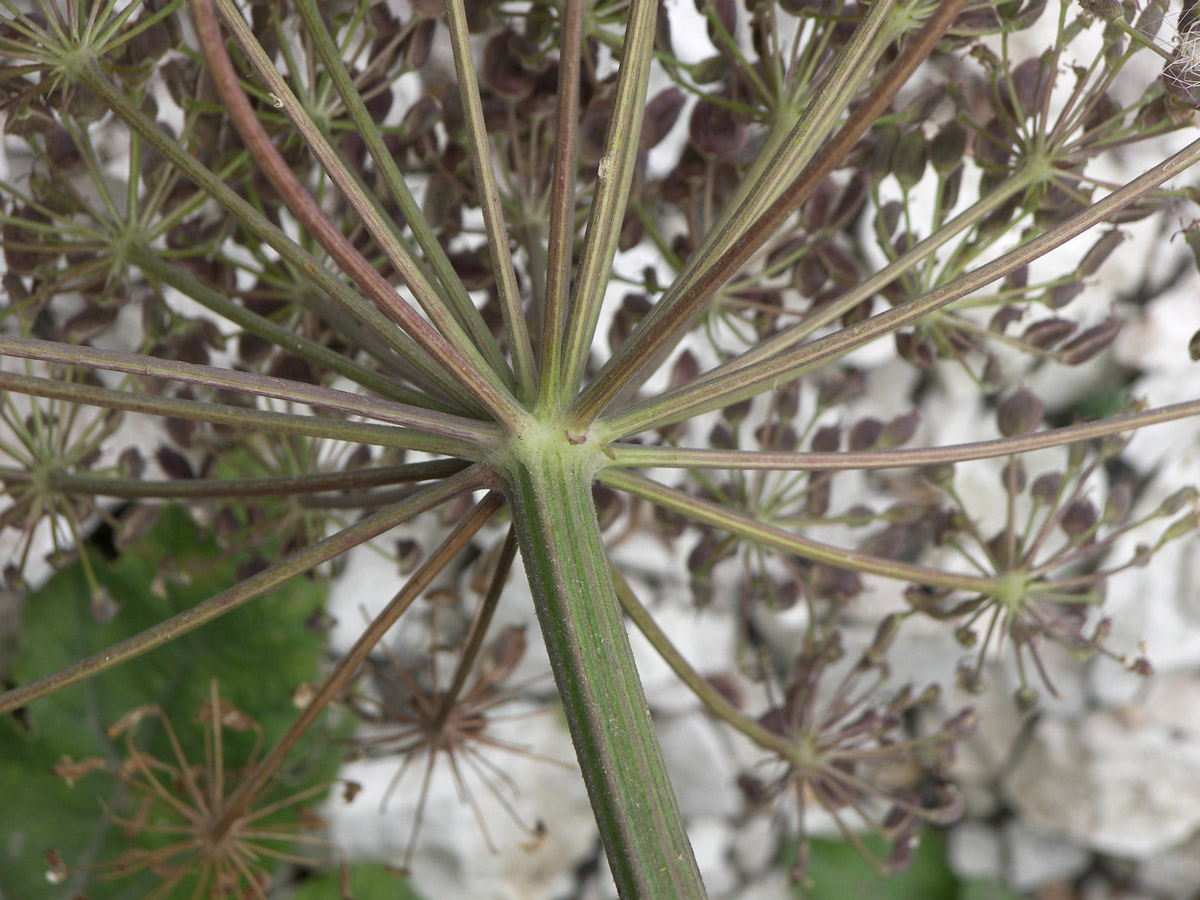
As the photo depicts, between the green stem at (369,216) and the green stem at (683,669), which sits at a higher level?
the green stem at (369,216)

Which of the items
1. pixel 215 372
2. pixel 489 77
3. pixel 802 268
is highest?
pixel 489 77

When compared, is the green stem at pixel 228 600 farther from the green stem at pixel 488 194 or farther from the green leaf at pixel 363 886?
the green leaf at pixel 363 886

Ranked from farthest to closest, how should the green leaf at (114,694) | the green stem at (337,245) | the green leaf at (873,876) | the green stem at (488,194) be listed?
the green leaf at (873,876) < the green leaf at (114,694) < the green stem at (488,194) < the green stem at (337,245)

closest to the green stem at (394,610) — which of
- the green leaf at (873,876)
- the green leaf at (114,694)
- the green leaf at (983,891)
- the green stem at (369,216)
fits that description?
the green stem at (369,216)

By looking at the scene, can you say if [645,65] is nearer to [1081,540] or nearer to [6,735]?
[1081,540]

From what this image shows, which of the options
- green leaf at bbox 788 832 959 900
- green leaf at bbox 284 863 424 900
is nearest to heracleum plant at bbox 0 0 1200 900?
green leaf at bbox 284 863 424 900

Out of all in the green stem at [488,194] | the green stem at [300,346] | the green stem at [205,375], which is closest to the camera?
the green stem at [205,375]

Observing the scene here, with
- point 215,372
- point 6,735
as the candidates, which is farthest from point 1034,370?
point 6,735

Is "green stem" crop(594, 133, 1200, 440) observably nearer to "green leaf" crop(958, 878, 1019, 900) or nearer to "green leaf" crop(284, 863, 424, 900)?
"green leaf" crop(284, 863, 424, 900)
